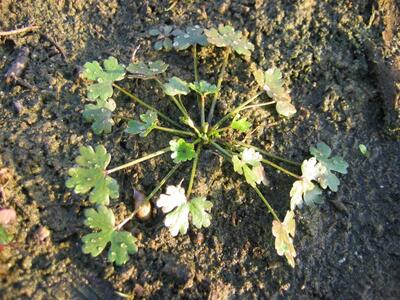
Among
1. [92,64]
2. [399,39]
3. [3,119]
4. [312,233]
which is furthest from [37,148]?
[399,39]

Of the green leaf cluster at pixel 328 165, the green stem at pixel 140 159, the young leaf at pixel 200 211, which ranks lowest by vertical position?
the green leaf cluster at pixel 328 165

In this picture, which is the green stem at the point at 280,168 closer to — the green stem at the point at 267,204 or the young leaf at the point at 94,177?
the green stem at the point at 267,204

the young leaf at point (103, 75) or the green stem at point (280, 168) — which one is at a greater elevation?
the young leaf at point (103, 75)

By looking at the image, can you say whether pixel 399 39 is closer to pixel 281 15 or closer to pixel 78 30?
pixel 281 15

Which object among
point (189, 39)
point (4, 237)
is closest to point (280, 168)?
point (189, 39)

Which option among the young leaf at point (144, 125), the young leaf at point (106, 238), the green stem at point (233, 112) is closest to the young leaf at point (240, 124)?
the green stem at point (233, 112)

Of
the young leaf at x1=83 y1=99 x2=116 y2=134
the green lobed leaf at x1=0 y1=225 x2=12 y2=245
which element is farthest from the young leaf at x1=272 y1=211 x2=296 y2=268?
the green lobed leaf at x1=0 y1=225 x2=12 y2=245
